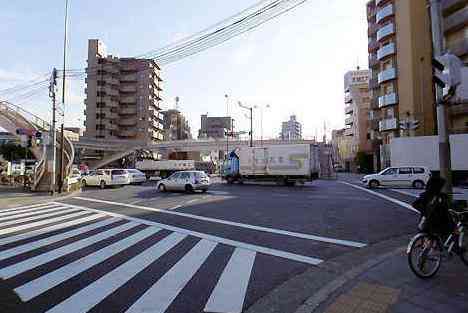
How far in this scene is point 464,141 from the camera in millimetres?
28391

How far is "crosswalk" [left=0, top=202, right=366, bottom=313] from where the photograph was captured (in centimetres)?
502

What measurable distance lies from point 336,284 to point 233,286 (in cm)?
157

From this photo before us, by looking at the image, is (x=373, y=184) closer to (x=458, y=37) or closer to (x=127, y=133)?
(x=458, y=37)

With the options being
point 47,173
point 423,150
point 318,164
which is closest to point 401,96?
point 423,150

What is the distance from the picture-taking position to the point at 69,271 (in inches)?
253

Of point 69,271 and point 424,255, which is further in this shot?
point 69,271

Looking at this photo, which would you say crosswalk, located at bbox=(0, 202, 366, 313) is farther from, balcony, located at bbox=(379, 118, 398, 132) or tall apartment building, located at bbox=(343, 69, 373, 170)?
tall apartment building, located at bbox=(343, 69, 373, 170)

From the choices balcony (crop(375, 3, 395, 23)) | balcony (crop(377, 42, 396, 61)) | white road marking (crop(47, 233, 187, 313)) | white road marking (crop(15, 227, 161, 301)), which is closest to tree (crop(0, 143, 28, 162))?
balcony (crop(377, 42, 396, 61))

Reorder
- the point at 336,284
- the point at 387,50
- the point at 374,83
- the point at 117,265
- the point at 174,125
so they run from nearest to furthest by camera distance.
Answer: the point at 336,284, the point at 117,265, the point at 387,50, the point at 374,83, the point at 174,125

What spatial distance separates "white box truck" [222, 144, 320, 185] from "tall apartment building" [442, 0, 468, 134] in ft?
55.5

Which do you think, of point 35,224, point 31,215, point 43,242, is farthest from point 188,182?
point 43,242

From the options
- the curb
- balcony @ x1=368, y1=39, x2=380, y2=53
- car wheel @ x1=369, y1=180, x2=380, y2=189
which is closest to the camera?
the curb

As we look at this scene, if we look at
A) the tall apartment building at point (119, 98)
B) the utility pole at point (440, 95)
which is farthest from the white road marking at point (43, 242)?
the tall apartment building at point (119, 98)

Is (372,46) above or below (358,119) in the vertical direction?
above
